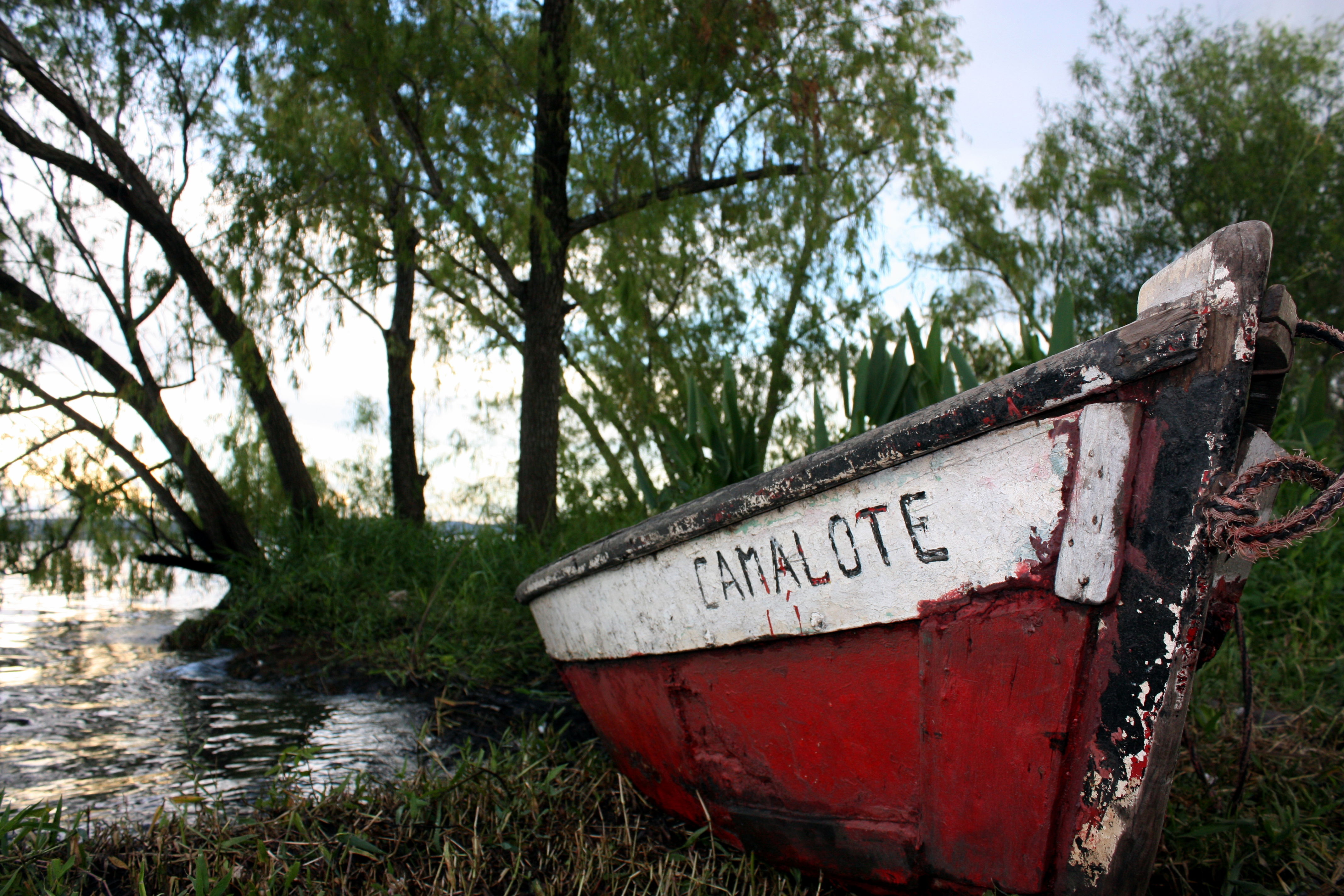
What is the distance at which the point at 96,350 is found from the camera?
229 inches

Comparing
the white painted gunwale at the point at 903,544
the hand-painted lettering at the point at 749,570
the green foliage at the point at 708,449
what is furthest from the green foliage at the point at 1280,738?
the green foliage at the point at 708,449

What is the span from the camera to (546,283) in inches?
253

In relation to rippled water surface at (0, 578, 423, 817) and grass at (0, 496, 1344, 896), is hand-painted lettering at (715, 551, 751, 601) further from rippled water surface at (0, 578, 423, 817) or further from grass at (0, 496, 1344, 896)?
rippled water surface at (0, 578, 423, 817)

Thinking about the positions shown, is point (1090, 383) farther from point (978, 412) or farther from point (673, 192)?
point (673, 192)

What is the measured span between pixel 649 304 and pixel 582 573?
7527 mm

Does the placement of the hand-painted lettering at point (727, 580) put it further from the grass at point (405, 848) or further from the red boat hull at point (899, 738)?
the grass at point (405, 848)

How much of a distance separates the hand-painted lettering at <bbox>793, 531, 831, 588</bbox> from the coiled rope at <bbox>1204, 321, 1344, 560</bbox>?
2.09ft

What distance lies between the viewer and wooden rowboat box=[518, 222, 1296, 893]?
4.14 ft

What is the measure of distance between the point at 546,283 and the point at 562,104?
1.28 m

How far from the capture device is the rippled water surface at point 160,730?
2.71 meters

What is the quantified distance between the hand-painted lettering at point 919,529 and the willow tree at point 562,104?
14.3 feet

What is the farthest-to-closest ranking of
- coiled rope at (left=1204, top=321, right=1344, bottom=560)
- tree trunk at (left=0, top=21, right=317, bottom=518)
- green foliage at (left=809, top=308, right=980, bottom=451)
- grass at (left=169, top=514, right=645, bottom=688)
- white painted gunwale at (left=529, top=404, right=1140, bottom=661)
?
tree trunk at (left=0, top=21, right=317, bottom=518) → grass at (left=169, top=514, right=645, bottom=688) → green foliage at (left=809, top=308, right=980, bottom=451) → white painted gunwale at (left=529, top=404, right=1140, bottom=661) → coiled rope at (left=1204, top=321, right=1344, bottom=560)

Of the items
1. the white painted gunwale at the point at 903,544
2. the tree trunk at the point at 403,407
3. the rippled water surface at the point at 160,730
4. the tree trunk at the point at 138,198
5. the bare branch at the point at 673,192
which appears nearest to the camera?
Answer: the white painted gunwale at the point at 903,544

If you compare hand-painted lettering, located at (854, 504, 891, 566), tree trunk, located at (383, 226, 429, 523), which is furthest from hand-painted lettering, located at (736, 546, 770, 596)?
tree trunk, located at (383, 226, 429, 523)
